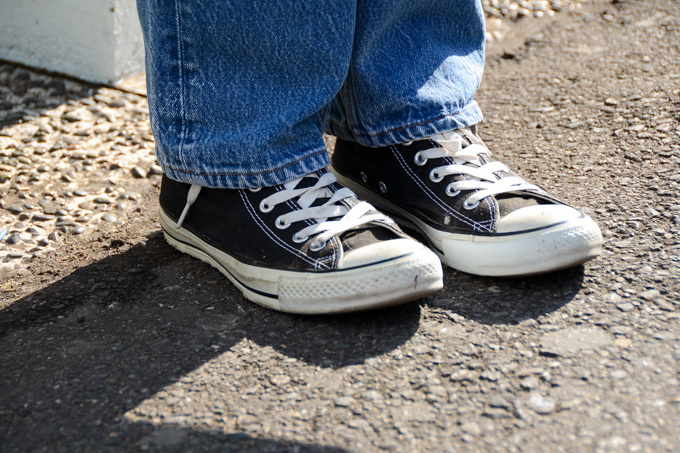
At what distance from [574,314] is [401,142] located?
1.65 feet

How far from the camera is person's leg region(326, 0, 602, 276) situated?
1.40 metres

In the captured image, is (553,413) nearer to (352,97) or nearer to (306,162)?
(306,162)

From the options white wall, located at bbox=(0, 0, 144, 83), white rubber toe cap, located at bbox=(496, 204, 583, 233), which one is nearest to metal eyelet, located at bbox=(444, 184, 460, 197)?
white rubber toe cap, located at bbox=(496, 204, 583, 233)

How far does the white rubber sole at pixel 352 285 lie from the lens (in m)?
1.31

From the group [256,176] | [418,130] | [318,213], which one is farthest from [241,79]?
[418,130]

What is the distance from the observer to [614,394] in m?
1.15

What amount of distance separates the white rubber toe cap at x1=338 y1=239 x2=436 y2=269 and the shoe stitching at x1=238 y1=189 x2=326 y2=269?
5 cm

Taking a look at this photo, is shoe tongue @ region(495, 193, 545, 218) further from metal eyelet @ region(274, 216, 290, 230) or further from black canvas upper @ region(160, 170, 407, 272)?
metal eyelet @ region(274, 216, 290, 230)

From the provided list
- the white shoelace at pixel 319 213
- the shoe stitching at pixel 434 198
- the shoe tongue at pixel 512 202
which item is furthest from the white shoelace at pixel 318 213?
the shoe tongue at pixel 512 202

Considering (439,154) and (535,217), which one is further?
(439,154)

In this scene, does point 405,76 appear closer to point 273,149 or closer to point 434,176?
point 434,176

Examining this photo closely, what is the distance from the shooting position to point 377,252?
1.33 m

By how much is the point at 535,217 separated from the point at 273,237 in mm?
517

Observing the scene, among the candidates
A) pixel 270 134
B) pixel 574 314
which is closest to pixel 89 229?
pixel 270 134
